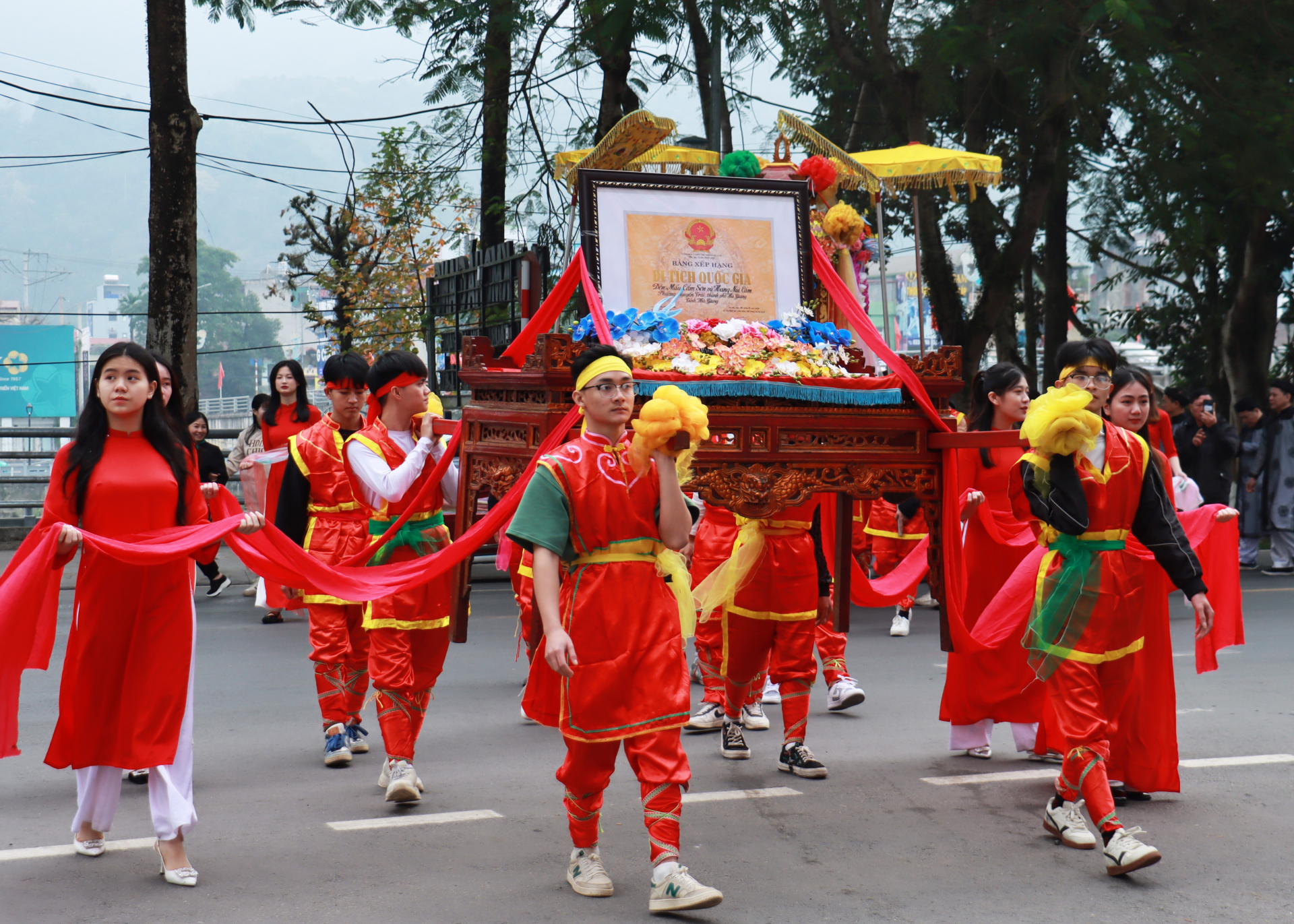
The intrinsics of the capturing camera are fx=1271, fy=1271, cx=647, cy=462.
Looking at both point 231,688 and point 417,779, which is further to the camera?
point 231,688

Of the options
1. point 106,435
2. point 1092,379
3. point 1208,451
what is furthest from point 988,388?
point 1208,451

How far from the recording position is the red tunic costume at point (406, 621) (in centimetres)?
525

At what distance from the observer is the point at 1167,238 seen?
51.0ft

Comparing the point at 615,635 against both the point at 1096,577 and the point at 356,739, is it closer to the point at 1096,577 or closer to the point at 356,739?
the point at 1096,577

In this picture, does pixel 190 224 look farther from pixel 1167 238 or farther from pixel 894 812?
pixel 1167 238

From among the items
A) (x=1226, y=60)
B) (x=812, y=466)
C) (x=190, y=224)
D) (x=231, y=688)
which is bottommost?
(x=231, y=688)

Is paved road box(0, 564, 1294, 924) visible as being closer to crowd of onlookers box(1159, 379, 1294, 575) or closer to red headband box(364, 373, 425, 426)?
red headband box(364, 373, 425, 426)

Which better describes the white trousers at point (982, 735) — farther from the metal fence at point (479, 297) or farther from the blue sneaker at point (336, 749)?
the metal fence at point (479, 297)

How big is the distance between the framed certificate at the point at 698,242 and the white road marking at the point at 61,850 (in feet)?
8.93

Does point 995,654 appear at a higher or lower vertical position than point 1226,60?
lower

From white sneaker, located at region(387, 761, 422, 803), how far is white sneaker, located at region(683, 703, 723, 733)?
5.83ft

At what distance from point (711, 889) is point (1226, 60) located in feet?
38.3

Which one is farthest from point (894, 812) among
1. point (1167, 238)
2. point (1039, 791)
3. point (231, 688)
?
point (1167, 238)

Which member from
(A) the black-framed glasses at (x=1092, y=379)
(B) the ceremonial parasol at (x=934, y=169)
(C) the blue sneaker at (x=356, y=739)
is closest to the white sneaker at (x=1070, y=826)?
(A) the black-framed glasses at (x=1092, y=379)
